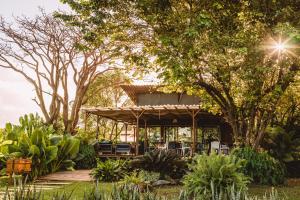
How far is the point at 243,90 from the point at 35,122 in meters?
9.52

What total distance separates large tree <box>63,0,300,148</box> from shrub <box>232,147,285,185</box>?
161 cm

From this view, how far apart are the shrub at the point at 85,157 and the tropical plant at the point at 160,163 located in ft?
17.7

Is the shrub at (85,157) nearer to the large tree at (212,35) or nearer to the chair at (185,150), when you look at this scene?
the chair at (185,150)

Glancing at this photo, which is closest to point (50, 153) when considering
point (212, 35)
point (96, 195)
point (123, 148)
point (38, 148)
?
point (38, 148)

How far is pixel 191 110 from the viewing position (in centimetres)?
1931

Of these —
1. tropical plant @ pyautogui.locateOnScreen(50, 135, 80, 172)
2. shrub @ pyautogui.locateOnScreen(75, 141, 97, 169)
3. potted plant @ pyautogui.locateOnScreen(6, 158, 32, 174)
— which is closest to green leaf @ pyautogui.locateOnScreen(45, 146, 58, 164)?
tropical plant @ pyautogui.locateOnScreen(50, 135, 80, 172)

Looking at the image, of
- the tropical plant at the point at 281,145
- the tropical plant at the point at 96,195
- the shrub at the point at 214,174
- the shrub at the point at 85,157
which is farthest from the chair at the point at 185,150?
the tropical plant at the point at 96,195

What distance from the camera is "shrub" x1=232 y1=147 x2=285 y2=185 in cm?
1207

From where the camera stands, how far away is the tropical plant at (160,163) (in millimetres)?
12242

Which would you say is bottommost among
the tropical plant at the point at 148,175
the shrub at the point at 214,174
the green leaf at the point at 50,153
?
the tropical plant at the point at 148,175

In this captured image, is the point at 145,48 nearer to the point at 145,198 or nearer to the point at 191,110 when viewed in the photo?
the point at 191,110

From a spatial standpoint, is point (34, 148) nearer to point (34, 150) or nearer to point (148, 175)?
point (34, 150)

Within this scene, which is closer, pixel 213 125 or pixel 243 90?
pixel 243 90

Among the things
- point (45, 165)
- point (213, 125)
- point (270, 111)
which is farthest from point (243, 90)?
point (213, 125)
